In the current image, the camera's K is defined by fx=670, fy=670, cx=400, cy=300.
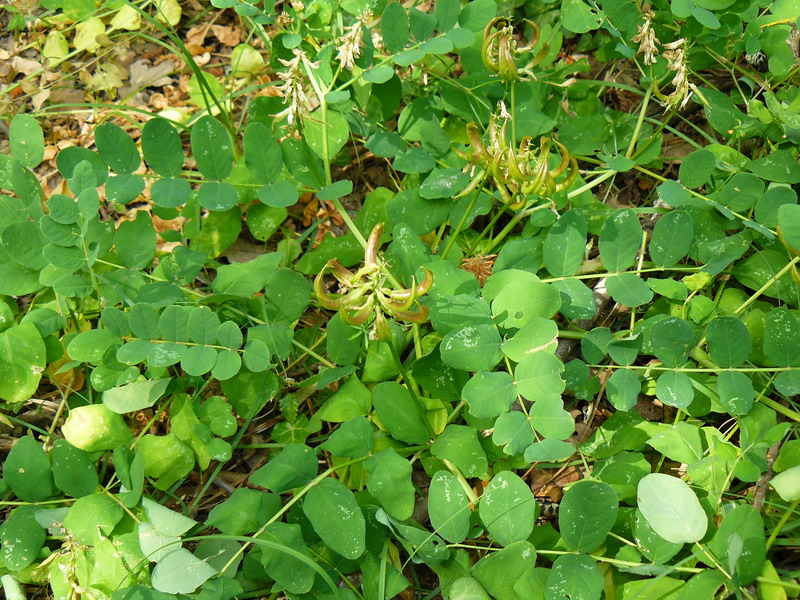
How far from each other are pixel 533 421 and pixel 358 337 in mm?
627

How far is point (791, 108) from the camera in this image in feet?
7.39

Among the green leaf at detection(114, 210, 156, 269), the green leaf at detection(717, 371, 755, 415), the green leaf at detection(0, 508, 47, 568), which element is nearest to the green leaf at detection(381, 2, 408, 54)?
the green leaf at detection(114, 210, 156, 269)

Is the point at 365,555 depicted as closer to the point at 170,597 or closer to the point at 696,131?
the point at 170,597

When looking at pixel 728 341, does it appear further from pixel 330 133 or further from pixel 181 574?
pixel 181 574

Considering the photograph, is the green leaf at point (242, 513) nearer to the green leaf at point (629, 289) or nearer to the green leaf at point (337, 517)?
the green leaf at point (337, 517)

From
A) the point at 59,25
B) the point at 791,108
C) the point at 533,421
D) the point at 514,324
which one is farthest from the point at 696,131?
the point at 59,25

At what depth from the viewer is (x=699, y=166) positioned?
2156mm

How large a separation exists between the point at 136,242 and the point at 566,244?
1375mm

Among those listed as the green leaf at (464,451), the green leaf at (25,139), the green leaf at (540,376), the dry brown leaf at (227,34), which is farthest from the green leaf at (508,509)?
the dry brown leaf at (227,34)

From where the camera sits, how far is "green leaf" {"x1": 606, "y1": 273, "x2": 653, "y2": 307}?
199 centimetres

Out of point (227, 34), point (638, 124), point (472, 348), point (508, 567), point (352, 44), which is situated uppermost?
point (352, 44)

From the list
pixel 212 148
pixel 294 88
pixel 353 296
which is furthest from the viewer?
pixel 212 148

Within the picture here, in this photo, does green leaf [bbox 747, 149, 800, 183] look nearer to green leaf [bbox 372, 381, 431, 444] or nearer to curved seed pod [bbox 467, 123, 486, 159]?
curved seed pod [bbox 467, 123, 486, 159]

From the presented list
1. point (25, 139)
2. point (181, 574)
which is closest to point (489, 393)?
point (181, 574)
